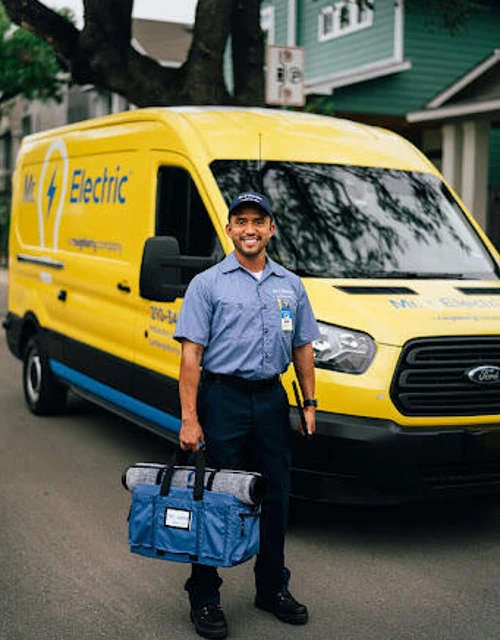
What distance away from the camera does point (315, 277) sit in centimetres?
596

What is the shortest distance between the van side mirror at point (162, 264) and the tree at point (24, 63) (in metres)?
28.3

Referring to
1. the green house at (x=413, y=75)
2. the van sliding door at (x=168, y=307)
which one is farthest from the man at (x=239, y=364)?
the green house at (x=413, y=75)

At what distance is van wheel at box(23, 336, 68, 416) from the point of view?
917cm

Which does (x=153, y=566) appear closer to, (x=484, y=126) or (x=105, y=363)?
(x=105, y=363)

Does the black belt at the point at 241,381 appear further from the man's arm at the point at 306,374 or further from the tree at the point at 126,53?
the tree at the point at 126,53

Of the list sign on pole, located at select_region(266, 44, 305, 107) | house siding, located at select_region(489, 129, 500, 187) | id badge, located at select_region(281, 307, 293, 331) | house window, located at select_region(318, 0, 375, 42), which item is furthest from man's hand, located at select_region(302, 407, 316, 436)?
house window, located at select_region(318, 0, 375, 42)

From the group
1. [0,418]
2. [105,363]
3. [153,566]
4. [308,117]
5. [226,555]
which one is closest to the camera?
[226,555]

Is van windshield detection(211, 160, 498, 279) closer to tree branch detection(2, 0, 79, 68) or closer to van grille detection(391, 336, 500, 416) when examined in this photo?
van grille detection(391, 336, 500, 416)

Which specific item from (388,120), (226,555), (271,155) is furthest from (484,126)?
(226,555)

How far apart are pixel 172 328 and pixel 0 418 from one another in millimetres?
3161

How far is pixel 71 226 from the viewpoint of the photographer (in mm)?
8602

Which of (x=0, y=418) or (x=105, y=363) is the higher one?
(x=105, y=363)

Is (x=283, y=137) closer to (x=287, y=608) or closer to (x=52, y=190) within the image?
(x=52, y=190)

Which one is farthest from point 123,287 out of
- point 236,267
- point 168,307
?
point 236,267
